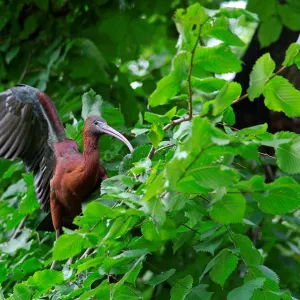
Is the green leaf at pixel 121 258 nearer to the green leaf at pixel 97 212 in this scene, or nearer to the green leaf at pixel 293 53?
the green leaf at pixel 97 212

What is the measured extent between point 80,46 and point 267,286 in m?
2.15

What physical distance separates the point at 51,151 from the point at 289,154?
1.51 metres

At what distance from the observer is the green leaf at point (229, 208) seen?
1.71 metres

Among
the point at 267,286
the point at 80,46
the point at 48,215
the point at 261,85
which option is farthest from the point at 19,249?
the point at 261,85

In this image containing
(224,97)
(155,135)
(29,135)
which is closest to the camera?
(224,97)

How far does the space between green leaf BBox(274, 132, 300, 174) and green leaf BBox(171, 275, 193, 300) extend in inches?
18.0

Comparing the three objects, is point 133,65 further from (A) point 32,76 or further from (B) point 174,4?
(A) point 32,76

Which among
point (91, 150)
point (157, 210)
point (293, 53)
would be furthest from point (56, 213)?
point (293, 53)

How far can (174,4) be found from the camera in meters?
4.52

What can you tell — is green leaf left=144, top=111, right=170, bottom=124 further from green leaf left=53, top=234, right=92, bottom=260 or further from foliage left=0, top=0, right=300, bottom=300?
green leaf left=53, top=234, right=92, bottom=260

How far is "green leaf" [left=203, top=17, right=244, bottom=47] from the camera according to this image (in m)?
1.73

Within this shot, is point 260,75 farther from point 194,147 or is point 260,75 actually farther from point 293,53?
point 194,147

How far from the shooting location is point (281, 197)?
5.69 feet

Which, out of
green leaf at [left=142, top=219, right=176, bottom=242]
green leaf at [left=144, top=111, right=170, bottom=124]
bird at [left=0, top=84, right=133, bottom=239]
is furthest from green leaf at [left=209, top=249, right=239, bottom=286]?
bird at [left=0, top=84, right=133, bottom=239]
